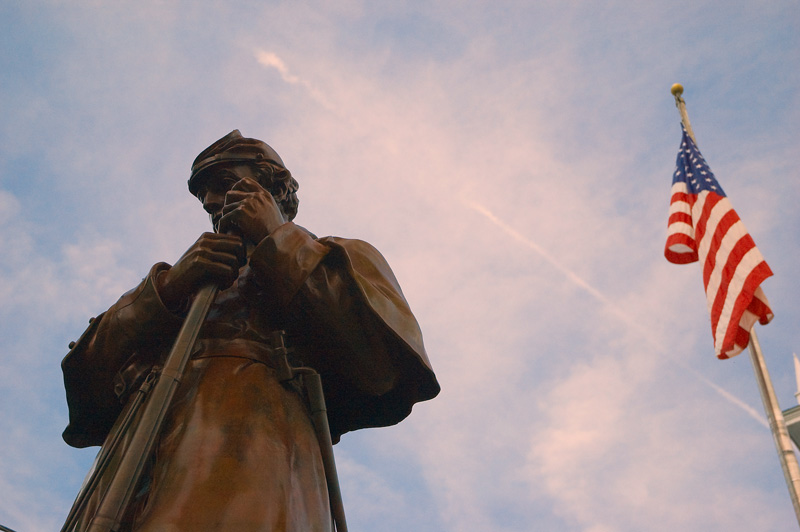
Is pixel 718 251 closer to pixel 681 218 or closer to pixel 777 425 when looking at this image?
pixel 681 218

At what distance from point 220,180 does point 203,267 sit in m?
1.06

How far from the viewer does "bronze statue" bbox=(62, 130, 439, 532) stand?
348 cm

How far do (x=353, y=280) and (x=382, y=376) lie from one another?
510mm

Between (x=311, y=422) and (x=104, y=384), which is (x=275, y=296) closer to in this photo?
(x=311, y=422)

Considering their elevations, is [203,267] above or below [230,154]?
below

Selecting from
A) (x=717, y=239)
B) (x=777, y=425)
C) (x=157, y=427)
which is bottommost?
(x=157, y=427)

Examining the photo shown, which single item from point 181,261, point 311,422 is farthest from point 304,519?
point 181,261

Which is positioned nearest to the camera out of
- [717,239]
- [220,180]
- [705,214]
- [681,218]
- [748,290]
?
[220,180]

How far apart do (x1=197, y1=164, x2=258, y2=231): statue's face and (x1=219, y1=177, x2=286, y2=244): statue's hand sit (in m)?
0.45

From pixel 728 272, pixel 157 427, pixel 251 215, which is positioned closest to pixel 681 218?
pixel 728 272

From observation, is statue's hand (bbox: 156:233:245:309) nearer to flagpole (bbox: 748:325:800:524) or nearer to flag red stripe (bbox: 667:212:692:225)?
flagpole (bbox: 748:325:800:524)

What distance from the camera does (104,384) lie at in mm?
4352

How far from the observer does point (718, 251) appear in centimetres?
1214

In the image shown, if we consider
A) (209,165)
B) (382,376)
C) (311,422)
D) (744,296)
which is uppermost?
(744,296)
